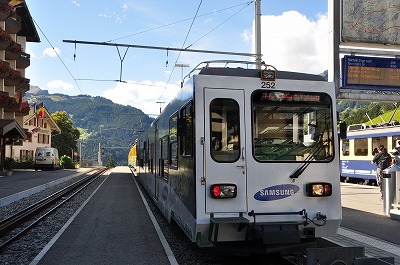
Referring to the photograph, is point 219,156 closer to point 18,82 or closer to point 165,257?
point 165,257

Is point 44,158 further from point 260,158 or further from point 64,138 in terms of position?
point 260,158

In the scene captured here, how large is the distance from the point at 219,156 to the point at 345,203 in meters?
9.55

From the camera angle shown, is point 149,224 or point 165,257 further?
point 149,224

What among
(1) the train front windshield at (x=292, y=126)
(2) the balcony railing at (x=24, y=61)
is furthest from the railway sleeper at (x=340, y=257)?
(2) the balcony railing at (x=24, y=61)

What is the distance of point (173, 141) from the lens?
7922 mm

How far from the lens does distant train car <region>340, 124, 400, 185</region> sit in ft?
65.9

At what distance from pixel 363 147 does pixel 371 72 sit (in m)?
7.01

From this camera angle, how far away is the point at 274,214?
5754 millimetres

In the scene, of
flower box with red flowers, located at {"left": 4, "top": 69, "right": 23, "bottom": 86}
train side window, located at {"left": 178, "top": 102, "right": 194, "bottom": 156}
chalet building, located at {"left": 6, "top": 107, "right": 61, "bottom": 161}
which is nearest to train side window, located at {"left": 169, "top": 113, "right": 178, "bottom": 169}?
train side window, located at {"left": 178, "top": 102, "right": 194, "bottom": 156}

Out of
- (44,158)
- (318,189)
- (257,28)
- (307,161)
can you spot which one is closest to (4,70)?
(44,158)

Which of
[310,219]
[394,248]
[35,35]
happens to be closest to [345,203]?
[394,248]

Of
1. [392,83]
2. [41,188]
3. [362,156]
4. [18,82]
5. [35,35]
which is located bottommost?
[41,188]

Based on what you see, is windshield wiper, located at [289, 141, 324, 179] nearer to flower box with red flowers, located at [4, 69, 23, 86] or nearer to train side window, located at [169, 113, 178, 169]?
train side window, located at [169, 113, 178, 169]

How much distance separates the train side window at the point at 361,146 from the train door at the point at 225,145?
18.0 m
